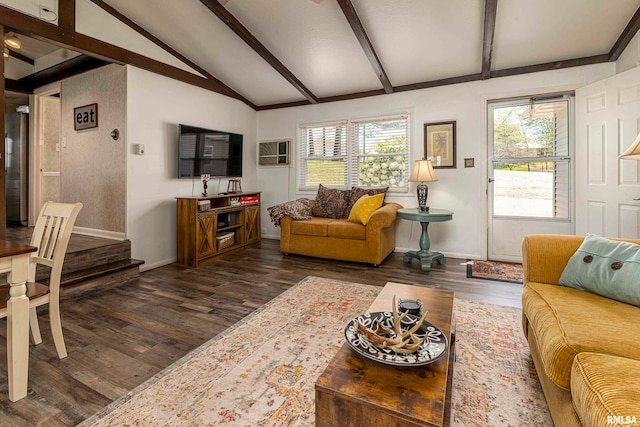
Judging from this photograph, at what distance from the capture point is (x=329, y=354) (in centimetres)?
180

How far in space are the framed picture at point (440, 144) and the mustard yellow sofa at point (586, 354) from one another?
2708mm

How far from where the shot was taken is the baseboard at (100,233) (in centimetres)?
358

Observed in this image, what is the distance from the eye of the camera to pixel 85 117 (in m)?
3.87

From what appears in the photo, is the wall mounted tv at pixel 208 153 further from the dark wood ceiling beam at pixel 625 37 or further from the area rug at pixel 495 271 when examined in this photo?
the dark wood ceiling beam at pixel 625 37

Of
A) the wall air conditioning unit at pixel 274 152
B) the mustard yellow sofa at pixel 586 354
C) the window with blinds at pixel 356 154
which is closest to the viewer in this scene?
the mustard yellow sofa at pixel 586 354

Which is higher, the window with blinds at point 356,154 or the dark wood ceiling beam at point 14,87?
the dark wood ceiling beam at point 14,87

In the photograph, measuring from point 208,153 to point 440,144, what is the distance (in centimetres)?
328

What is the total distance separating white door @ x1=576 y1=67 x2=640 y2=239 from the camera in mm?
2707

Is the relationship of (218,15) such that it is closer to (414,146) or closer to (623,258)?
(414,146)

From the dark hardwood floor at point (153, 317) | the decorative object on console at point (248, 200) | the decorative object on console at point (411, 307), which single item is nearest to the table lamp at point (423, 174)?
the dark hardwood floor at point (153, 317)

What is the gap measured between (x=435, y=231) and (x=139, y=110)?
4.10 meters

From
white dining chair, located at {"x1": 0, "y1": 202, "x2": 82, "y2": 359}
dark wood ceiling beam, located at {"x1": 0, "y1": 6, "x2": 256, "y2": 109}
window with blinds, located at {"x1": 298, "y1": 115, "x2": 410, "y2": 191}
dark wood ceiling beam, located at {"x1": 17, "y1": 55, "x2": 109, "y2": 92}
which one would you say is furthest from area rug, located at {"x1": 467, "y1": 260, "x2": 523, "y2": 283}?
dark wood ceiling beam, located at {"x1": 17, "y1": 55, "x2": 109, "y2": 92}

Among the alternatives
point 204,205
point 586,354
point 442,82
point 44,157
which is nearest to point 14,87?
point 44,157

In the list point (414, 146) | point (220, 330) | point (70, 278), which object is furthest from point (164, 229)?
point (414, 146)
